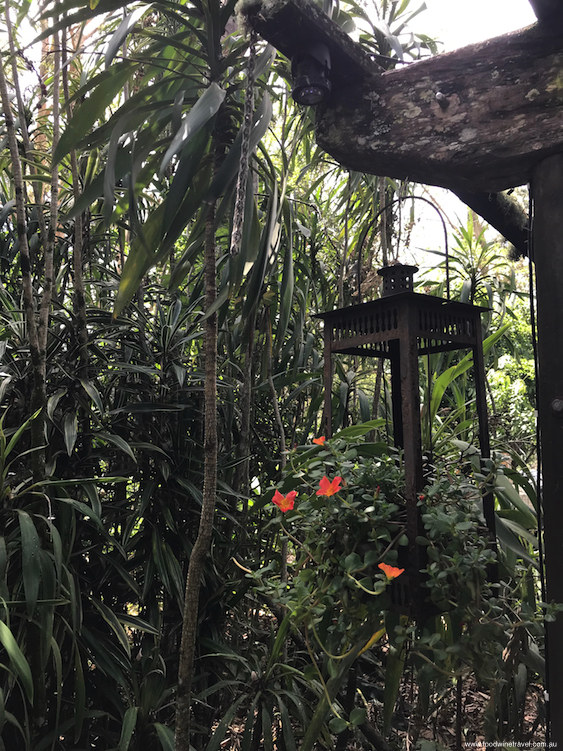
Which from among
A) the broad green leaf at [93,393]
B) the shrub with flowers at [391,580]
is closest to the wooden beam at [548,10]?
the shrub with flowers at [391,580]

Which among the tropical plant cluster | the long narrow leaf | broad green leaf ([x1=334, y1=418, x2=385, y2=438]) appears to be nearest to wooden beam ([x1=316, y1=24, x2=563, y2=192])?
the tropical plant cluster

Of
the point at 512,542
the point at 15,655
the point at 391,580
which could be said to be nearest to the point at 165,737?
the point at 15,655

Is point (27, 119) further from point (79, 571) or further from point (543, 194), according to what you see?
point (543, 194)

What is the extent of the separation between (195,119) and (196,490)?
38.9 inches

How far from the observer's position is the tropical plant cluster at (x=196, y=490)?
98 centimetres

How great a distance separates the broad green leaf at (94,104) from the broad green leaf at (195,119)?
0.24 meters

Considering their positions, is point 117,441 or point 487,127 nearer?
point 487,127

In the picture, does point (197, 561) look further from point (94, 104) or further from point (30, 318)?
point (94, 104)

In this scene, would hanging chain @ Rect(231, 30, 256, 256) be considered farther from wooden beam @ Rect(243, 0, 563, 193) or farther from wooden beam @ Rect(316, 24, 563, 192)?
wooden beam @ Rect(316, 24, 563, 192)

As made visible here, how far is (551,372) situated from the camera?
1.04 m

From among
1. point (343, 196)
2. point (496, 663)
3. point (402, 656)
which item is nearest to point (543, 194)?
point (496, 663)

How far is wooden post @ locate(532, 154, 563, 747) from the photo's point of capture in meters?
1.00

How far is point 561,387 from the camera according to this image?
1028 millimetres

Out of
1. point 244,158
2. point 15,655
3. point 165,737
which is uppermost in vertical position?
point 244,158
